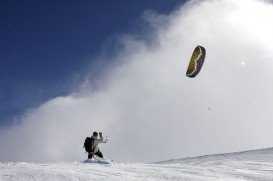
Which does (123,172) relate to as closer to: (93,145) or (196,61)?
(93,145)

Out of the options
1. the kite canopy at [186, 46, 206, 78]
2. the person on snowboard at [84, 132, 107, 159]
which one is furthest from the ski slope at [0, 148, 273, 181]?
the kite canopy at [186, 46, 206, 78]

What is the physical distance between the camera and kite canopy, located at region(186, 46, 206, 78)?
29.7 metres

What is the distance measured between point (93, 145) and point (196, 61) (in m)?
10.7

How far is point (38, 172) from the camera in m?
14.7

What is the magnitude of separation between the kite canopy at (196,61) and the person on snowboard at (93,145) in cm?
956

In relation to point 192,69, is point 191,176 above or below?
below

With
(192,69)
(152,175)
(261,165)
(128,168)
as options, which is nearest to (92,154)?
(128,168)

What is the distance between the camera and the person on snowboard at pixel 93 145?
22.2 m

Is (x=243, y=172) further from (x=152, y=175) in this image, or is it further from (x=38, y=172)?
(x=38, y=172)

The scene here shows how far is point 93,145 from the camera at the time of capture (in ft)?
73.9

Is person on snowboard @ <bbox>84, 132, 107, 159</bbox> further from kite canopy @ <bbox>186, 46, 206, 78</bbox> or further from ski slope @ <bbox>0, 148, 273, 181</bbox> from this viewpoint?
kite canopy @ <bbox>186, 46, 206, 78</bbox>

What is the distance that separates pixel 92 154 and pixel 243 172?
7.40 meters

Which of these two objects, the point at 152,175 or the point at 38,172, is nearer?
the point at 38,172

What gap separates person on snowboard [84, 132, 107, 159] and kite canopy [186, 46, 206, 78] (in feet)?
31.4
